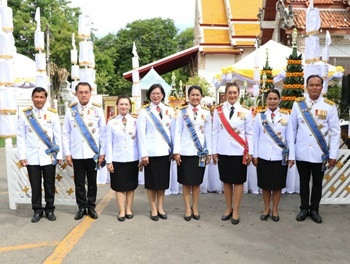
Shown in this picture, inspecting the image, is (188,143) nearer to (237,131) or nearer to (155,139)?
(155,139)

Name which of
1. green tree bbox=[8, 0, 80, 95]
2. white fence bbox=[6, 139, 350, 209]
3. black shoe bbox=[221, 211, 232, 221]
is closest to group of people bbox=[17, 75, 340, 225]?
black shoe bbox=[221, 211, 232, 221]

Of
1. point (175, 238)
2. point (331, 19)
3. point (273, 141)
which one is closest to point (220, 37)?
point (331, 19)

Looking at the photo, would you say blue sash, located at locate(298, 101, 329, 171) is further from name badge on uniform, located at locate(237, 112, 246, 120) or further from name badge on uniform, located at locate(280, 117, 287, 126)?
name badge on uniform, located at locate(237, 112, 246, 120)

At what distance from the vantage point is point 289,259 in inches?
149

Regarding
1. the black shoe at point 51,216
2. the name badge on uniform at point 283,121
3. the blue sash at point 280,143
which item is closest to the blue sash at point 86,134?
the black shoe at point 51,216

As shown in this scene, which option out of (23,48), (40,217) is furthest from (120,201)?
(23,48)

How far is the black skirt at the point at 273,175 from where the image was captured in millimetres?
4773

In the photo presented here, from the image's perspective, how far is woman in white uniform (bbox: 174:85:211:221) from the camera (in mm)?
4805

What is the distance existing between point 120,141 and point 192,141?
903 mm

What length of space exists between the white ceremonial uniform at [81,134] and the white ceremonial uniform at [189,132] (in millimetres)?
957

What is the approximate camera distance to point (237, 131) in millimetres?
4762

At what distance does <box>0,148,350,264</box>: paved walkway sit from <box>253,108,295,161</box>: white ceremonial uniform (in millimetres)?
875

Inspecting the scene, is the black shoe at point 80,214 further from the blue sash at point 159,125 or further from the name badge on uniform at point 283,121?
the name badge on uniform at point 283,121

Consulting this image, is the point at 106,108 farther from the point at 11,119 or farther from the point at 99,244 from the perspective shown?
the point at 99,244
